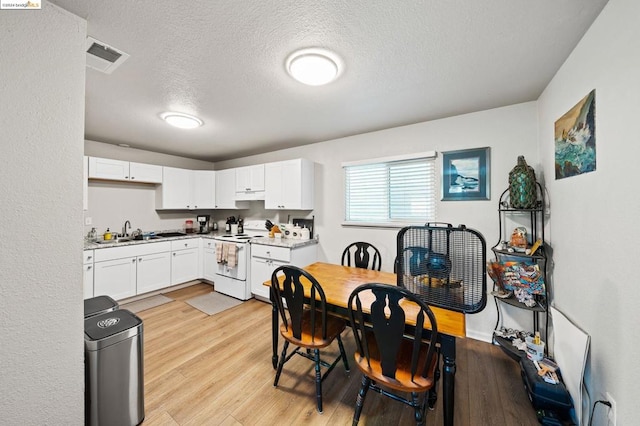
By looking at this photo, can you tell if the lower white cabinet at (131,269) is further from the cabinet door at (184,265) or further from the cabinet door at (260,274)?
the cabinet door at (260,274)

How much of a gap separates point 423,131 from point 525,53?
1218 millimetres

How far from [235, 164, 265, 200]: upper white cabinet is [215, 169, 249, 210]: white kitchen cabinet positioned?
0.15 metres

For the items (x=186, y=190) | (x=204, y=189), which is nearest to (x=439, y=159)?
(x=204, y=189)

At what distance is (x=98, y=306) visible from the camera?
176 centimetres

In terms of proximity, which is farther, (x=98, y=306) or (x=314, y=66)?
(x=98, y=306)

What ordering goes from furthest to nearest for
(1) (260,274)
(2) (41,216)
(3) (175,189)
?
(3) (175,189)
(1) (260,274)
(2) (41,216)

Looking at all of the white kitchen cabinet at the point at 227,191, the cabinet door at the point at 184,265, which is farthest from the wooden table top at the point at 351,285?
the cabinet door at the point at 184,265

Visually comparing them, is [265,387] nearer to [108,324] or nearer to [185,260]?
[108,324]

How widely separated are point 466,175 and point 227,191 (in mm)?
3842

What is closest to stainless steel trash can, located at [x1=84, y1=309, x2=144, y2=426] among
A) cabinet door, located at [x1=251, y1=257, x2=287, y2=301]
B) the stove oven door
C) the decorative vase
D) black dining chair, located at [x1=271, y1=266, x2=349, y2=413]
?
black dining chair, located at [x1=271, y1=266, x2=349, y2=413]

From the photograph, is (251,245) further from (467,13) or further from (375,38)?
(467,13)

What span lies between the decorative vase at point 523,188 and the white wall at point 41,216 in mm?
3074

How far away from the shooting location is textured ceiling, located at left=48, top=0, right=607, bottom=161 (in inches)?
48.5

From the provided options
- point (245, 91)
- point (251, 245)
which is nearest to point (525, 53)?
point (245, 91)
